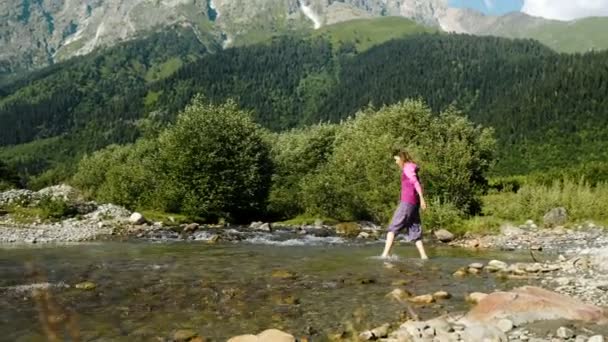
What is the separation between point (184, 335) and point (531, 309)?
7.83 metres

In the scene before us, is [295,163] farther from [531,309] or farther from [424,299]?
[531,309]

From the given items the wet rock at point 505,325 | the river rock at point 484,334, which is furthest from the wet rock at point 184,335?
the wet rock at point 505,325

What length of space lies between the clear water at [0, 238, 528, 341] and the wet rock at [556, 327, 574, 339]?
11.0 feet

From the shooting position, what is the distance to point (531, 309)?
513 inches

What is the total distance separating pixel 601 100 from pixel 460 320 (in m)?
198

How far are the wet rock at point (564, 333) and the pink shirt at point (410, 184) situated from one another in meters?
9.66

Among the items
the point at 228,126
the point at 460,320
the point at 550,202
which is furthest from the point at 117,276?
the point at 228,126

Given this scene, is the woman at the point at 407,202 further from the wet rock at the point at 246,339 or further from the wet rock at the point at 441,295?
the wet rock at the point at 246,339

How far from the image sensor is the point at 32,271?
22391mm

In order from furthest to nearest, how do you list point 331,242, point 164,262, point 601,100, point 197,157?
point 601,100
point 197,157
point 331,242
point 164,262

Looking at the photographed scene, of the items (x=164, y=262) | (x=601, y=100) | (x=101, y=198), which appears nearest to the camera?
(x=164, y=262)

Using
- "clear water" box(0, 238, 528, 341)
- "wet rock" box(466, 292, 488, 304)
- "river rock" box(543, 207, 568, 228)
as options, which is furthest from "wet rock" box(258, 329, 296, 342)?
"river rock" box(543, 207, 568, 228)

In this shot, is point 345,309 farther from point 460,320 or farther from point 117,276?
point 117,276

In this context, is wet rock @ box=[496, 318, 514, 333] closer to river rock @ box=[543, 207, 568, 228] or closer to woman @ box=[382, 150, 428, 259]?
woman @ box=[382, 150, 428, 259]
